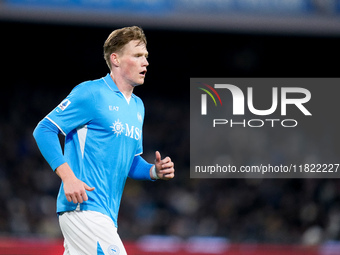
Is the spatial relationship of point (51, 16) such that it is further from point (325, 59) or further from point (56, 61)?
point (325, 59)

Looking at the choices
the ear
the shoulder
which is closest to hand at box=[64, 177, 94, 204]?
the shoulder

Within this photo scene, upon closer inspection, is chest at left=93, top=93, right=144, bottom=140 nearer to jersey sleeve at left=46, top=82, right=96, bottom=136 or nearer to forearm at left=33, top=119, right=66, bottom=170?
jersey sleeve at left=46, top=82, right=96, bottom=136

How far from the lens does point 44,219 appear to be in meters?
12.4

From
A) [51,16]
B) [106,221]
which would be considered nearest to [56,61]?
[51,16]

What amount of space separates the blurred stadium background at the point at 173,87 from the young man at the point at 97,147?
6551mm

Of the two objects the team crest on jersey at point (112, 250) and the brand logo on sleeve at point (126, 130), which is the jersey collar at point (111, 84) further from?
the team crest on jersey at point (112, 250)

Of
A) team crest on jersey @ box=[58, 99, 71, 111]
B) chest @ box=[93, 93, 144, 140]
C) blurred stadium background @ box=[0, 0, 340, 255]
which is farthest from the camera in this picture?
blurred stadium background @ box=[0, 0, 340, 255]

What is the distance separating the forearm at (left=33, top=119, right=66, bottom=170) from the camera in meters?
3.97

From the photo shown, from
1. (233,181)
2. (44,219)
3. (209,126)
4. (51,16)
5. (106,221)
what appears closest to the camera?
(106,221)

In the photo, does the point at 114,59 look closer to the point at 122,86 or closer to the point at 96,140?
the point at 122,86

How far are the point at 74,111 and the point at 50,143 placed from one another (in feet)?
0.88

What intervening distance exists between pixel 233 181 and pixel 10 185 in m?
5.12

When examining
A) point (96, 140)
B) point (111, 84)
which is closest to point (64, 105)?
point (96, 140)

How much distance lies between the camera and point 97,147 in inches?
165
